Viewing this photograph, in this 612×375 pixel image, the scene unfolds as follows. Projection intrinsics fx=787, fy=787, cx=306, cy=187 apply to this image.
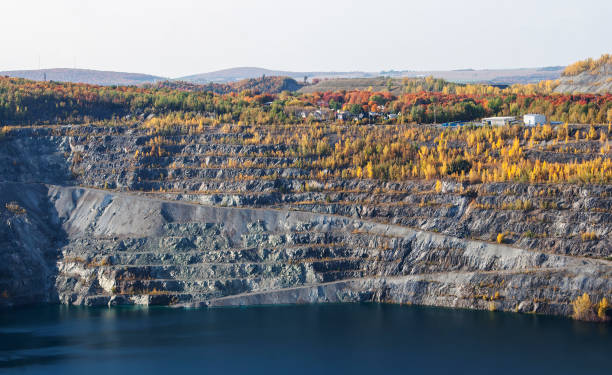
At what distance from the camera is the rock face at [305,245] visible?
307 ft

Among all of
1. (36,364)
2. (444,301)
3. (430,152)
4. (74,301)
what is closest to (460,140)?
(430,152)

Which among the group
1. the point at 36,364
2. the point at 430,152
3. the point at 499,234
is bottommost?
the point at 36,364

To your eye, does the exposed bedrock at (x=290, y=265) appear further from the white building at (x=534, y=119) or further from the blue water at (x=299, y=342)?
the white building at (x=534, y=119)

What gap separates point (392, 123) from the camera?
14200 centimetres

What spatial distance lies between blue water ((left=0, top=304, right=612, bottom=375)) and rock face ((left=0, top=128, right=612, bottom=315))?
3.32 m

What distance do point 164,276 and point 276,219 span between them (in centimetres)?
1751

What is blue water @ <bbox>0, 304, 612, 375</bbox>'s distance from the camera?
77.2 meters

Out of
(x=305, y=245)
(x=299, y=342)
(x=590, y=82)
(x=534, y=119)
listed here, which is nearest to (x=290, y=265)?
(x=305, y=245)

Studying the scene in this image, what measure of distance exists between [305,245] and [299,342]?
22.0 meters

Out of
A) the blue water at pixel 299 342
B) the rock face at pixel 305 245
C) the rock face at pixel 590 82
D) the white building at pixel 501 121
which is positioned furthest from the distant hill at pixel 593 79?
the blue water at pixel 299 342

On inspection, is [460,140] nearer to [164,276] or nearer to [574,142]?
[574,142]

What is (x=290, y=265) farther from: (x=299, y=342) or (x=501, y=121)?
(x=501, y=121)

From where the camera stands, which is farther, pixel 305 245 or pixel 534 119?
pixel 534 119

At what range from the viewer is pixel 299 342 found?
84.6 metres
